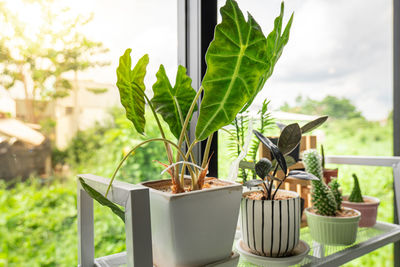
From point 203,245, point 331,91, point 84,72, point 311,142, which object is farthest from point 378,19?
point 203,245

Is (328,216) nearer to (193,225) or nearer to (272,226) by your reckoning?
(272,226)

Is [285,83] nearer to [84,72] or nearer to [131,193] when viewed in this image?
[84,72]

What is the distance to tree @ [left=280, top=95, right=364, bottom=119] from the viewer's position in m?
2.51

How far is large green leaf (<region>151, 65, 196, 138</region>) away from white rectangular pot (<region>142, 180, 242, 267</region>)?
0.65ft

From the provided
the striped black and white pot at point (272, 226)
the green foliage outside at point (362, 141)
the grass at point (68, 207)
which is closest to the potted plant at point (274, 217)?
the striped black and white pot at point (272, 226)

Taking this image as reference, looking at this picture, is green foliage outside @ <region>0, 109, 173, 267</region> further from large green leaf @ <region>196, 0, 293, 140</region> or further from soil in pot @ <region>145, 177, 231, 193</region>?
large green leaf @ <region>196, 0, 293, 140</region>

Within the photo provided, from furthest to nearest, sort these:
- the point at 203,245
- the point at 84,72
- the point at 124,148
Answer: the point at 124,148
the point at 84,72
the point at 203,245

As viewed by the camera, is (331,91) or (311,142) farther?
(331,91)

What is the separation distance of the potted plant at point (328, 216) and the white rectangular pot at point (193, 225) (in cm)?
35

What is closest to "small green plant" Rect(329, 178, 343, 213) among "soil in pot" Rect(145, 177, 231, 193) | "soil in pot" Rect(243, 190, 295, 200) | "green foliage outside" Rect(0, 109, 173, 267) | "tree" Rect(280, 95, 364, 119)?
"soil in pot" Rect(243, 190, 295, 200)

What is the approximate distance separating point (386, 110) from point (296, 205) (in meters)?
2.24

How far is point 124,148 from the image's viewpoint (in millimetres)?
1743

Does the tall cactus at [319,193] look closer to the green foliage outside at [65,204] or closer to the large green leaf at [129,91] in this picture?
the large green leaf at [129,91]

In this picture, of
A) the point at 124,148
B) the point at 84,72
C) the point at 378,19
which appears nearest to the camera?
the point at 84,72
